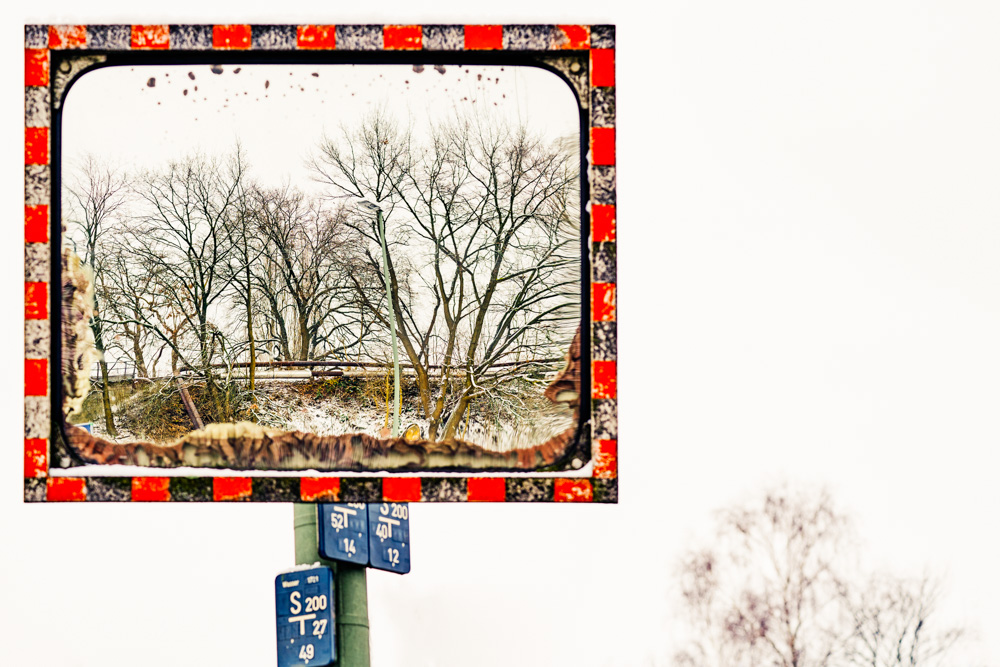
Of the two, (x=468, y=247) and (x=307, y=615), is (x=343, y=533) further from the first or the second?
(x=468, y=247)

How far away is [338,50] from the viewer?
548 cm

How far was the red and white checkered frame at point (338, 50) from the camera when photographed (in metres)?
5.30

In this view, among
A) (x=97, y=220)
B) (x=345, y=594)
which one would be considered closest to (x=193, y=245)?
(x=97, y=220)

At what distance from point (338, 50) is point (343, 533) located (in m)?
3.31

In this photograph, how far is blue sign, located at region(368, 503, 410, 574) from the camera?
7.97 metres

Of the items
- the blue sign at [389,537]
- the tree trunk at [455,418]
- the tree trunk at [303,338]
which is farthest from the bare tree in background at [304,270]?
the blue sign at [389,537]

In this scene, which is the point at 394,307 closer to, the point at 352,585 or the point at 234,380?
the point at 234,380

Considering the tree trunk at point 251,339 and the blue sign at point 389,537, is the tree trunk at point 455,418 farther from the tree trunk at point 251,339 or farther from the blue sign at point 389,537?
the blue sign at point 389,537

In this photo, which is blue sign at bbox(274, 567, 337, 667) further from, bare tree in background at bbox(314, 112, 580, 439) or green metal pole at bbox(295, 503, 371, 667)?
bare tree in background at bbox(314, 112, 580, 439)

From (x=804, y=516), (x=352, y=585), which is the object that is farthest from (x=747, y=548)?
(x=352, y=585)

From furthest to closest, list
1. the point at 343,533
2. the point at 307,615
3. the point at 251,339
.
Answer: the point at 343,533
the point at 307,615
the point at 251,339

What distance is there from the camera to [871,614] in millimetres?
15883

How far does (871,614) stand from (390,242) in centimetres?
1206

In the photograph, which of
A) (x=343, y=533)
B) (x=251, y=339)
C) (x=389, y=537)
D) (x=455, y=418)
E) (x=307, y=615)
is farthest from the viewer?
(x=389, y=537)
